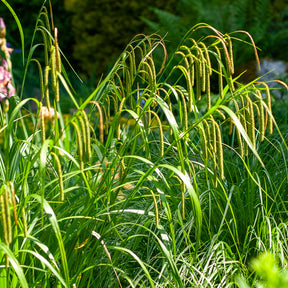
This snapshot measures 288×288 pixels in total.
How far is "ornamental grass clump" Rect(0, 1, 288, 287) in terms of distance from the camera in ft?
4.54

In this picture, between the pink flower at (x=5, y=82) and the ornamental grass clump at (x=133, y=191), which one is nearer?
the ornamental grass clump at (x=133, y=191)

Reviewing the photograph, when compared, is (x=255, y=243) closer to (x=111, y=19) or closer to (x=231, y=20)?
(x=231, y=20)

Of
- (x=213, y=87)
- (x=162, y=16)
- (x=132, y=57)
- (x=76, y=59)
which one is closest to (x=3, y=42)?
(x=132, y=57)

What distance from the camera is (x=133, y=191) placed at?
153 cm

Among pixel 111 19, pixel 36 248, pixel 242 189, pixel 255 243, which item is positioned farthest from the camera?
pixel 111 19

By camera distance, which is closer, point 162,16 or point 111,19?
point 162,16

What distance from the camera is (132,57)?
1.67m

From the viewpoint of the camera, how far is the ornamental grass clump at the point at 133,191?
1.38m

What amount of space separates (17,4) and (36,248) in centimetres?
674

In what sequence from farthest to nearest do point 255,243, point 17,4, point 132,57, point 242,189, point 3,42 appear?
point 17,4 → point 242,189 → point 255,243 → point 132,57 → point 3,42

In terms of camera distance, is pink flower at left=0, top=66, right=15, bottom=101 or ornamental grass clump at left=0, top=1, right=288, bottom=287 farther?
pink flower at left=0, top=66, right=15, bottom=101

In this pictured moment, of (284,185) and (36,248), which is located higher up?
(284,185)

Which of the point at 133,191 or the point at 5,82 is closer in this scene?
the point at 133,191

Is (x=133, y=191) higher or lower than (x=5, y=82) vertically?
lower
